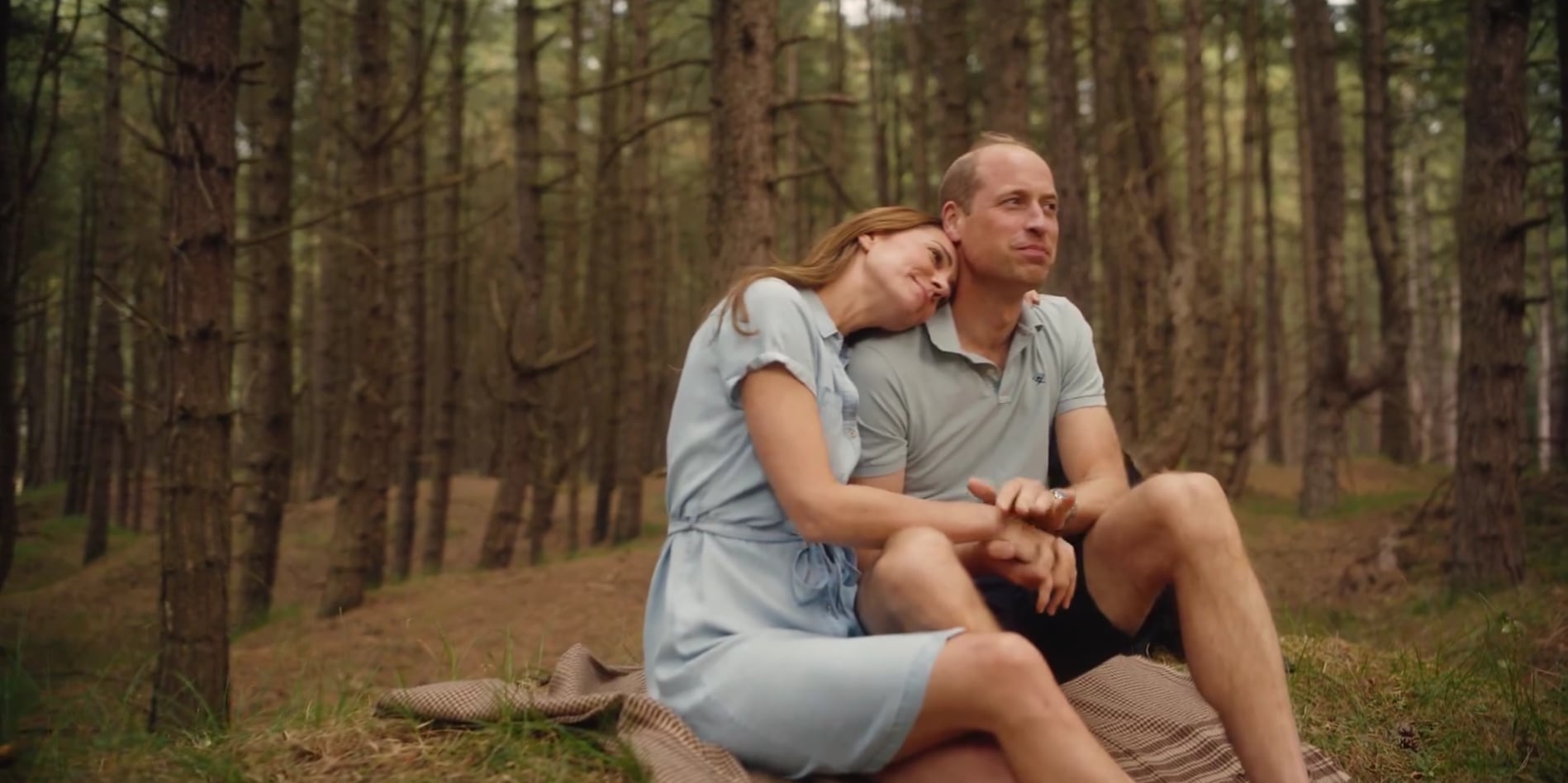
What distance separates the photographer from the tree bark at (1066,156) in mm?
13062

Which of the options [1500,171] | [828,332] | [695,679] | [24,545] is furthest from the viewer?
[24,545]

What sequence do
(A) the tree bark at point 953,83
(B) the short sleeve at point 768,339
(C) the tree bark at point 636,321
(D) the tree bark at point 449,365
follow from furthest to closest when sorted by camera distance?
1. (C) the tree bark at point 636,321
2. (D) the tree bark at point 449,365
3. (A) the tree bark at point 953,83
4. (B) the short sleeve at point 768,339

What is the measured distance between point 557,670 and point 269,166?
8.66 metres

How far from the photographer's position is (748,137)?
6879 millimetres

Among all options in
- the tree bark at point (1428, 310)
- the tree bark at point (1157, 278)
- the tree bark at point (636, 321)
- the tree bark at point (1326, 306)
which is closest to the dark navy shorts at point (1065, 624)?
the tree bark at point (1157, 278)

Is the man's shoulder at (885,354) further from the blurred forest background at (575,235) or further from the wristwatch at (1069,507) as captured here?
the blurred forest background at (575,235)

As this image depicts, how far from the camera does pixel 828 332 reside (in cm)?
331

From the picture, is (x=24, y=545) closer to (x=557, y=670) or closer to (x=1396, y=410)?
(x=557, y=670)

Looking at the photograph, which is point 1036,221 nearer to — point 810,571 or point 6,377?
point 810,571

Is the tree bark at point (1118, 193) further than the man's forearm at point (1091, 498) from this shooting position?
Yes

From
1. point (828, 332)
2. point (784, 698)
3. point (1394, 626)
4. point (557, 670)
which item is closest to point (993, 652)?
point (784, 698)

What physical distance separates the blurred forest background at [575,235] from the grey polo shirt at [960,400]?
9.69 feet

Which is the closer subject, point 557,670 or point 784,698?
point 784,698

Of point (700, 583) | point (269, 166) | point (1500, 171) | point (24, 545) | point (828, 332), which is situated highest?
point (269, 166)
